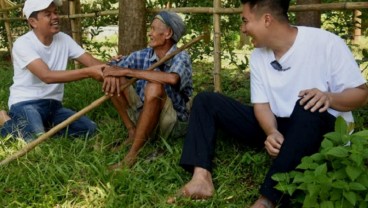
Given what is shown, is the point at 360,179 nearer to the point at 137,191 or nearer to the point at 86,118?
the point at 137,191

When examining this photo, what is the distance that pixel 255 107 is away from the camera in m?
3.00

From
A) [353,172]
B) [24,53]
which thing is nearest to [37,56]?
[24,53]

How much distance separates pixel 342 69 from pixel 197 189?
110 cm

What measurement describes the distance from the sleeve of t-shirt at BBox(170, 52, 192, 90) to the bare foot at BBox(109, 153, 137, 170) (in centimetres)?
61

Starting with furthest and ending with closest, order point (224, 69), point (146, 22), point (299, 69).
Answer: point (224, 69), point (146, 22), point (299, 69)

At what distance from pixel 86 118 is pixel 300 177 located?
2233 millimetres

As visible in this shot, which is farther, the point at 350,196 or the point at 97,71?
the point at 97,71

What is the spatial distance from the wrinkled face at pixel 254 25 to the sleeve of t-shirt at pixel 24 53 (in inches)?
72.8

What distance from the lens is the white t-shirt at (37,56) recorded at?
396 centimetres

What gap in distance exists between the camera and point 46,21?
3.99 m

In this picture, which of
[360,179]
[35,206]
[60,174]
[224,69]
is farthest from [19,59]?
[224,69]

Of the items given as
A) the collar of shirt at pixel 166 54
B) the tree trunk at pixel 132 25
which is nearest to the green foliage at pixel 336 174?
the collar of shirt at pixel 166 54

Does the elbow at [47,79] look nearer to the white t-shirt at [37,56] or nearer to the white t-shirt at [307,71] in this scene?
the white t-shirt at [37,56]

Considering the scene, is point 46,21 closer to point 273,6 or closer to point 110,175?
point 110,175
